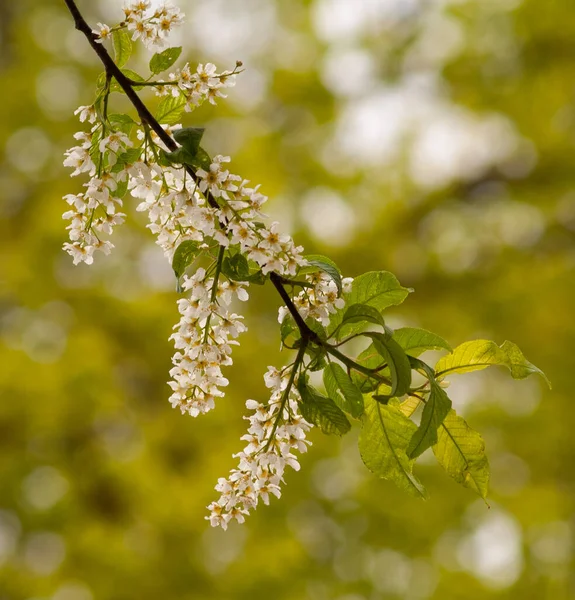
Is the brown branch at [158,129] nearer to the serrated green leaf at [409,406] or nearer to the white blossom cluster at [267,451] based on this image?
the white blossom cluster at [267,451]

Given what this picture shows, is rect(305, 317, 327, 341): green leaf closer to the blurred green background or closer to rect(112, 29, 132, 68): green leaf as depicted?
rect(112, 29, 132, 68): green leaf

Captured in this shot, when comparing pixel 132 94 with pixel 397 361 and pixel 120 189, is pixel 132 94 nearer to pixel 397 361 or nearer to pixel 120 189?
pixel 120 189

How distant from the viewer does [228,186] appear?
2.52ft

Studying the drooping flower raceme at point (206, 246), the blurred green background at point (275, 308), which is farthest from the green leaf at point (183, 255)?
the blurred green background at point (275, 308)

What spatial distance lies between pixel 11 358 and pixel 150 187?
367 centimetres

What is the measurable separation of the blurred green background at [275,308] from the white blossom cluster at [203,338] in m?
3.16

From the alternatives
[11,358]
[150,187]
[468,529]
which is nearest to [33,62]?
[11,358]

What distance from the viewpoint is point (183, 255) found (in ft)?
2.72

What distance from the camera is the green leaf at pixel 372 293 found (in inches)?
33.4

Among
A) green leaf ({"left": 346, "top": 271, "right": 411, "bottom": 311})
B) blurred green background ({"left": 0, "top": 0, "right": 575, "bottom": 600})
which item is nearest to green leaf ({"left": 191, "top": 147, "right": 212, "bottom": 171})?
green leaf ({"left": 346, "top": 271, "right": 411, "bottom": 311})

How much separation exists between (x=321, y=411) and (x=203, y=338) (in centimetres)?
16

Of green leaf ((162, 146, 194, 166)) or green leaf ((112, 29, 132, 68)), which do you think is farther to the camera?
green leaf ((112, 29, 132, 68))

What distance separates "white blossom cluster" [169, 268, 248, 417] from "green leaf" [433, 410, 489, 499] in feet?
0.86

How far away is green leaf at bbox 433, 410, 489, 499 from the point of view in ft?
2.76
